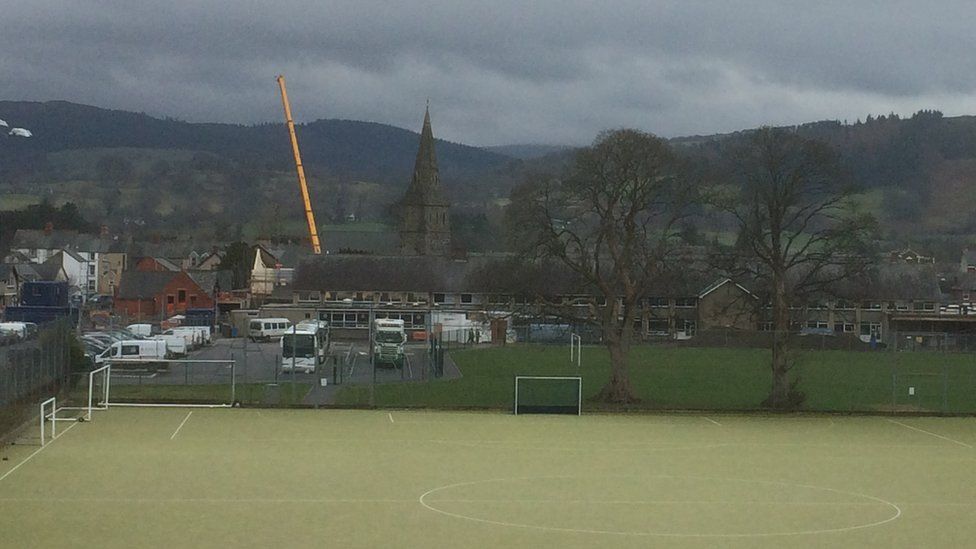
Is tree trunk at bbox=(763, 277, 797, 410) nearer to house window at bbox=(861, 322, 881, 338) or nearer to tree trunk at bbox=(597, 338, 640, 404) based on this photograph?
tree trunk at bbox=(597, 338, 640, 404)

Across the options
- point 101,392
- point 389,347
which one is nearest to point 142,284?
point 389,347

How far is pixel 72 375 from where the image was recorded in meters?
42.3

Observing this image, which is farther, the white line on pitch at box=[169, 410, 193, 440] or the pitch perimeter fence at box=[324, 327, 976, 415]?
the pitch perimeter fence at box=[324, 327, 976, 415]

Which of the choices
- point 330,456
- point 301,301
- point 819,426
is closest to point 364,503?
point 330,456

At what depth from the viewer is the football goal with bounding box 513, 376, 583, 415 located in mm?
41469

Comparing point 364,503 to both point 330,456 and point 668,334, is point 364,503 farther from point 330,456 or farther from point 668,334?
point 668,334

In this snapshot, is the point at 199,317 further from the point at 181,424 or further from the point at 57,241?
the point at 57,241

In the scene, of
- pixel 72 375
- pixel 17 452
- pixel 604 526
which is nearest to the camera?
pixel 604 526

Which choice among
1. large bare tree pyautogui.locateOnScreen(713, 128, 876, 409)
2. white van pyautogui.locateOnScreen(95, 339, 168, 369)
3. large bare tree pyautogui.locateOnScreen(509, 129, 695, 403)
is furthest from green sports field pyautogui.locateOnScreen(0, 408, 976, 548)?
white van pyautogui.locateOnScreen(95, 339, 168, 369)

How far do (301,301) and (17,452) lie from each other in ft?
235

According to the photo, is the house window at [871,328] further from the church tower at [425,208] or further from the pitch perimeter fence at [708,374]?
the church tower at [425,208]

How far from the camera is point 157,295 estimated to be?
108 meters

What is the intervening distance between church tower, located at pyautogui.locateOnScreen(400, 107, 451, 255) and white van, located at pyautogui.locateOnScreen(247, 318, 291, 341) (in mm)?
82778

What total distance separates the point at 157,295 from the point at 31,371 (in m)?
74.4
